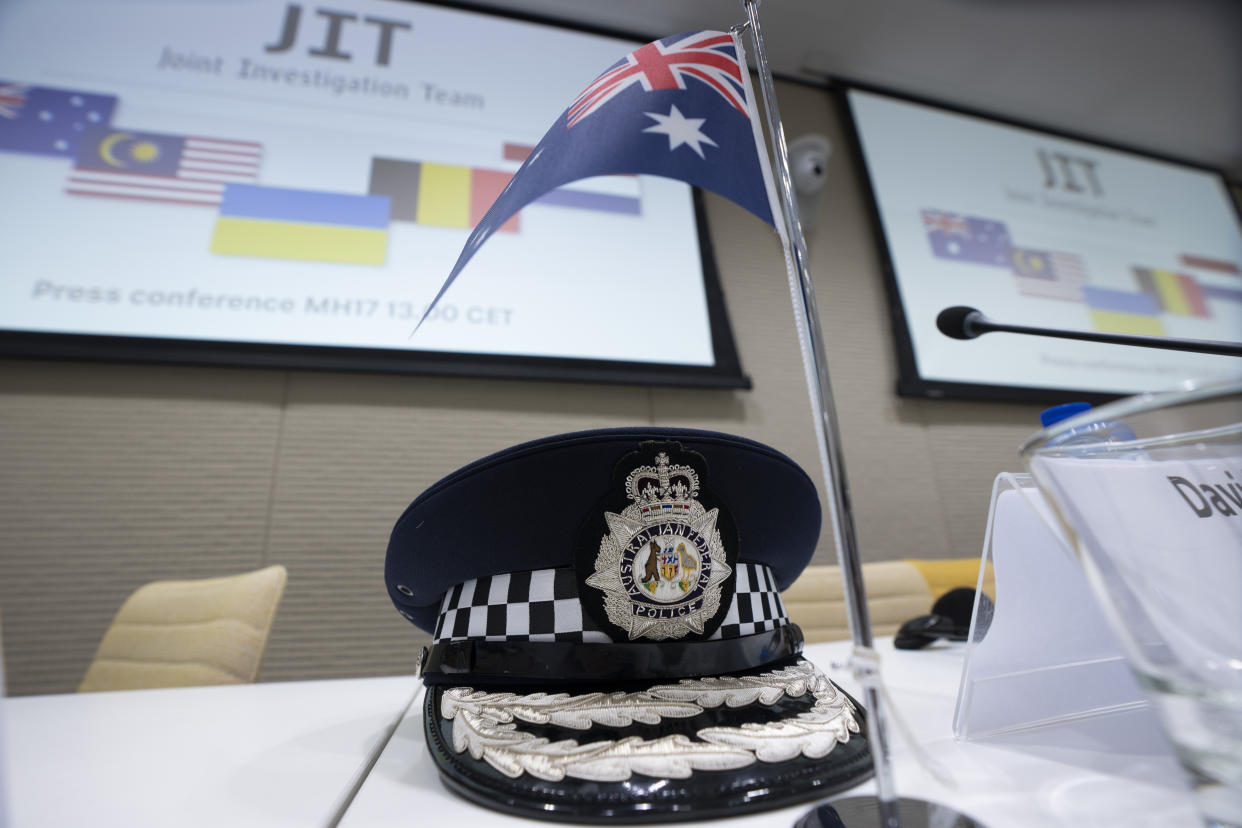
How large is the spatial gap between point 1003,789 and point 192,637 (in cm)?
122

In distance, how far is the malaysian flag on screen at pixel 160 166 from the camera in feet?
5.27

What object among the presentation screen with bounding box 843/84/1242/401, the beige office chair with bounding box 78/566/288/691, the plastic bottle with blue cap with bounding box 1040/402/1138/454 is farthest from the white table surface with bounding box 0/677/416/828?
the presentation screen with bounding box 843/84/1242/401

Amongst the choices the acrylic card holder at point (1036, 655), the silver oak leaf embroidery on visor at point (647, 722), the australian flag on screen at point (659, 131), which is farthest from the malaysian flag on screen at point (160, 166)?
the acrylic card holder at point (1036, 655)

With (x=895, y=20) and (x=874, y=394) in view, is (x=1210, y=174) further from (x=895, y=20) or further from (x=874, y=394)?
(x=874, y=394)

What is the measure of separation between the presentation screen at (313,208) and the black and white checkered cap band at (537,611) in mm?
1260

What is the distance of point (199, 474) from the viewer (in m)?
1.52

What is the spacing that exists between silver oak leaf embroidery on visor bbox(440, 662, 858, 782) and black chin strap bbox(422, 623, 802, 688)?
12 mm

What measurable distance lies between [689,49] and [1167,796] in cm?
64

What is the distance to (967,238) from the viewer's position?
2451 mm

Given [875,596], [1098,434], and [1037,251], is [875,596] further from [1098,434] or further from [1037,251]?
[1037,251]

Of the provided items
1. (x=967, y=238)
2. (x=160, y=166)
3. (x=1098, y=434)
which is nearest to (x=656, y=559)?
(x=1098, y=434)

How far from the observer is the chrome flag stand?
265 mm

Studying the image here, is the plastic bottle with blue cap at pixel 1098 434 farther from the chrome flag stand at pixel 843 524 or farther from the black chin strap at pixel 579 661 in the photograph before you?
the black chin strap at pixel 579 661

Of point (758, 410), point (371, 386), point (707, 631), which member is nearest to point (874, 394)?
point (758, 410)
